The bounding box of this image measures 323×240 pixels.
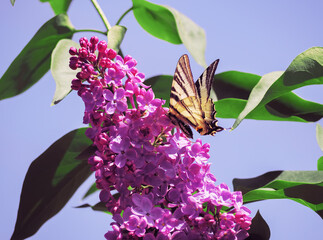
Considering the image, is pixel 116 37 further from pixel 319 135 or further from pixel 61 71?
pixel 319 135

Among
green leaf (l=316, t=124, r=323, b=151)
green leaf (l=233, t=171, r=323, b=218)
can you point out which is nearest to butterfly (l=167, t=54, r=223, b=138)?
green leaf (l=233, t=171, r=323, b=218)

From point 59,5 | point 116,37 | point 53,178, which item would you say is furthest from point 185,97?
point 59,5

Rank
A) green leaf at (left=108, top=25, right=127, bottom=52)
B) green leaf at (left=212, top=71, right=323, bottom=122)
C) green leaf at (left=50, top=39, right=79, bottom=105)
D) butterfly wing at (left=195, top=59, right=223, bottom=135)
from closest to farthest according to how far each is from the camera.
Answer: butterfly wing at (left=195, top=59, right=223, bottom=135)
green leaf at (left=50, top=39, right=79, bottom=105)
green leaf at (left=108, top=25, right=127, bottom=52)
green leaf at (left=212, top=71, right=323, bottom=122)

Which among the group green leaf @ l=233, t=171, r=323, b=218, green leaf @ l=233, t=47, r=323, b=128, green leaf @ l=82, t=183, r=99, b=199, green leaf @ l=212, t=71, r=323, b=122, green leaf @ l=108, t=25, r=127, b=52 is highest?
green leaf @ l=108, t=25, r=127, b=52

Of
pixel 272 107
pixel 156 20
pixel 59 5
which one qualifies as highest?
pixel 59 5

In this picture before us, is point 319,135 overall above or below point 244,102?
below

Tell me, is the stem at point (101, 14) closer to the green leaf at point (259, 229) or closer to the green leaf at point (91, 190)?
the green leaf at point (91, 190)

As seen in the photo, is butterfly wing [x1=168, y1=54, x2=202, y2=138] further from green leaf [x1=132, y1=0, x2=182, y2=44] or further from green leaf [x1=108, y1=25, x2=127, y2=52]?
green leaf [x1=132, y1=0, x2=182, y2=44]
